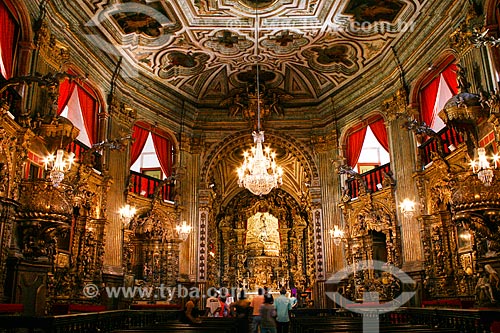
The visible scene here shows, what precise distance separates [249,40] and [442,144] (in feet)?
21.7

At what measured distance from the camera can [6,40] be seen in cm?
923

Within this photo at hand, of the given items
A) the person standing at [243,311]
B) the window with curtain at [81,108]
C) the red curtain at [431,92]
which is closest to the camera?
the person standing at [243,311]

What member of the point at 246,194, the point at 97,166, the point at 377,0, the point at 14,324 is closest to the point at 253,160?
the point at 97,166

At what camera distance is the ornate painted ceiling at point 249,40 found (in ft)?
40.6

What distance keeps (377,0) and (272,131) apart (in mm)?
6660

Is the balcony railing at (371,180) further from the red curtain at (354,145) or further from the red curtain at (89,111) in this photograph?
the red curtain at (89,111)

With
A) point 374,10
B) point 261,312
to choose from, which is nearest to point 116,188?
point 261,312

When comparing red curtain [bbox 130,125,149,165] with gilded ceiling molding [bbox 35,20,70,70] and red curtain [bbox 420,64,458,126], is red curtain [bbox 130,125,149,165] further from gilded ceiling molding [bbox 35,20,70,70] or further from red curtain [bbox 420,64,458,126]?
red curtain [bbox 420,64,458,126]

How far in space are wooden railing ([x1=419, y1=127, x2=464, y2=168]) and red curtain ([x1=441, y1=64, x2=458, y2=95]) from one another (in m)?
1.01

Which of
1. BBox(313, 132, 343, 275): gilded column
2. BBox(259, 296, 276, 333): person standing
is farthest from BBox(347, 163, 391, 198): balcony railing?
BBox(259, 296, 276, 333): person standing

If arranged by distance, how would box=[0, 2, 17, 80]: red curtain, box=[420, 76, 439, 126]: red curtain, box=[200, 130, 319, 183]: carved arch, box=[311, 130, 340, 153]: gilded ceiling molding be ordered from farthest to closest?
box=[200, 130, 319, 183]: carved arch < box=[311, 130, 340, 153]: gilded ceiling molding < box=[420, 76, 439, 126]: red curtain < box=[0, 2, 17, 80]: red curtain

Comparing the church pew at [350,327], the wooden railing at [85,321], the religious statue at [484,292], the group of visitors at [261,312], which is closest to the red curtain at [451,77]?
the religious statue at [484,292]

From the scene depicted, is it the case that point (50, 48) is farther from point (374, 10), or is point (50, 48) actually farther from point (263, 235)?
point (263, 235)

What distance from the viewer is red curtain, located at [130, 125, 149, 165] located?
1493 centimetres
